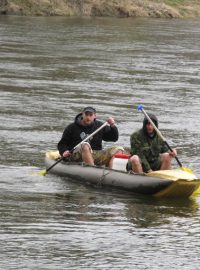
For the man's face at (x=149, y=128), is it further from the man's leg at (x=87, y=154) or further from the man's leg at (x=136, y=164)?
the man's leg at (x=87, y=154)

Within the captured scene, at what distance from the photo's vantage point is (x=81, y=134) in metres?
14.5

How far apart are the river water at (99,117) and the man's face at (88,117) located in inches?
39.7

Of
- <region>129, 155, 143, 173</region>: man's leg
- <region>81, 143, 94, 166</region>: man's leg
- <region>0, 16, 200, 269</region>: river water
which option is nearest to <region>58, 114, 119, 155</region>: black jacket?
<region>81, 143, 94, 166</region>: man's leg

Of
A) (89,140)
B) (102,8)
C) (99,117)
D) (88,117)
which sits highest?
(102,8)

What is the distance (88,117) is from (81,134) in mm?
411

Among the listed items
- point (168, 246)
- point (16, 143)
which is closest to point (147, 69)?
point (16, 143)

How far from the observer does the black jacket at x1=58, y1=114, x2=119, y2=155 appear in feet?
47.5

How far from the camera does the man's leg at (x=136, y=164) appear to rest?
1324 centimetres

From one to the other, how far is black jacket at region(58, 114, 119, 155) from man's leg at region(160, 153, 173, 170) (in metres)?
1.21

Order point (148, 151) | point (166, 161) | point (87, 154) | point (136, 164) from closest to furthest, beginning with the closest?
point (136, 164)
point (166, 161)
point (148, 151)
point (87, 154)

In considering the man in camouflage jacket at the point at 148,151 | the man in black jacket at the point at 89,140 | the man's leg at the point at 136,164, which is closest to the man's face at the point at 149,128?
the man in camouflage jacket at the point at 148,151

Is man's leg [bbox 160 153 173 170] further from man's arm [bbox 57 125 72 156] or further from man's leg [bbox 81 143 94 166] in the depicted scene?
man's arm [bbox 57 125 72 156]

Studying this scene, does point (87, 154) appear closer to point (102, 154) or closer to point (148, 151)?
point (102, 154)

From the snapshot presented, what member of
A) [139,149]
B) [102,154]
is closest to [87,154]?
[102,154]
